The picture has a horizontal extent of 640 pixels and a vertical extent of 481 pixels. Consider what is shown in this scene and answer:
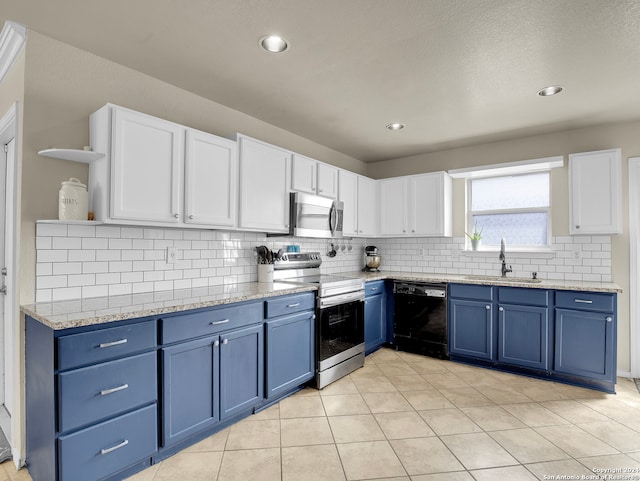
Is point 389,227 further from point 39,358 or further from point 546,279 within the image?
point 39,358

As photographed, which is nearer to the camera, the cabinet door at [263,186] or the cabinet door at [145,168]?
the cabinet door at [145,168]

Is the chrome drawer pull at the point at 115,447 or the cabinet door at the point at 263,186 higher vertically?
the cabinet door at the point at 263,186

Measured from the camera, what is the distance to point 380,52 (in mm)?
2285

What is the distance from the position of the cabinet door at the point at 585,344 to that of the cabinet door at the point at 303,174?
2.65 metres

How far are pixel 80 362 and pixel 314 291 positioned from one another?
1813 millimetres

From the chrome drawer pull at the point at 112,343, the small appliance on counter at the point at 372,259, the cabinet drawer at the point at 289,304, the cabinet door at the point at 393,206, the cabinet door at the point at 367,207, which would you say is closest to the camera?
the chrome drawer pull at the point at 112,343

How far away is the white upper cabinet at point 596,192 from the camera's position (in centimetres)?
334

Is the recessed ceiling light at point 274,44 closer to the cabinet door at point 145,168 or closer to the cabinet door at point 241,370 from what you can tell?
the cabinet door at point 145,168

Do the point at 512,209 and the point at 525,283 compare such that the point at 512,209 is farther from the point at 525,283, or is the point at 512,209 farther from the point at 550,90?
the point at 550,90

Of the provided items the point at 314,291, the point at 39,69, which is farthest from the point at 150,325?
the point at 39,69

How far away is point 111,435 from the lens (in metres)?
1.84

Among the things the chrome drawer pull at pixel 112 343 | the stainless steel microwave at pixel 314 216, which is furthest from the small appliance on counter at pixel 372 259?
the chrome drawer pull at pixel 112 343

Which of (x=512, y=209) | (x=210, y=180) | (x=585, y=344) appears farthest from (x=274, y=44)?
(x=585, y=344)

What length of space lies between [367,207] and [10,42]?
3613 millimetres
